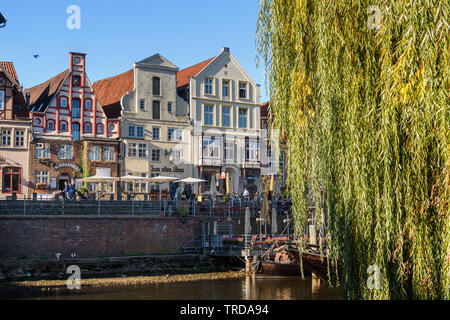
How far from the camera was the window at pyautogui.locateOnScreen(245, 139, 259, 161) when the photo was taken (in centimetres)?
5086

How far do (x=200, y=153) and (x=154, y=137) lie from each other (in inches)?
147

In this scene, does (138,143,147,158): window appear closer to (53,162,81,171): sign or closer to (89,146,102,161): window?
(89,146,102,161): window

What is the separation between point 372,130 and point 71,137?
3708 cm

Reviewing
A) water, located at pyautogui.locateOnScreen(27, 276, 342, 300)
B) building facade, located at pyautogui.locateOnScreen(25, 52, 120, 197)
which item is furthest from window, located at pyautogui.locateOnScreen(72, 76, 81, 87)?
water, located at pyautogui.locateOnScreen(27, 276, 342, 300)

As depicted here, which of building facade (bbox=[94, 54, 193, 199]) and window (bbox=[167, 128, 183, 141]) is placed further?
window (bbox=[167, 128, 183, 141])

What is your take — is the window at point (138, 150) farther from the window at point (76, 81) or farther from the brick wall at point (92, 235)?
the brick wall at point (92, 235)

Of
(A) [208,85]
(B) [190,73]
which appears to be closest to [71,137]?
(A) [208,85]

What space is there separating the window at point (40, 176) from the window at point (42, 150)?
106cm

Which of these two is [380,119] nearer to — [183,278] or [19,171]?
[183,278]

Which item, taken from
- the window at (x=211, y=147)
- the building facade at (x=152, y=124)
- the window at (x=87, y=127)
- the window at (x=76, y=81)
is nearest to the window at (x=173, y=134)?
the building facade at (x=152, y=124)

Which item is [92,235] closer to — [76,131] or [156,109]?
[76,131]

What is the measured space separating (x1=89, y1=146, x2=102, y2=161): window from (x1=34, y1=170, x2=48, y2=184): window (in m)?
3.24

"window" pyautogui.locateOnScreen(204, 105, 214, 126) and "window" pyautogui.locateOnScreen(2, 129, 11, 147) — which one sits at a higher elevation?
"window" pyautogui.locateOnScreen(204, 105, 214, 126)

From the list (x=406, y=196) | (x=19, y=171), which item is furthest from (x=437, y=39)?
(x=19, y=171)
